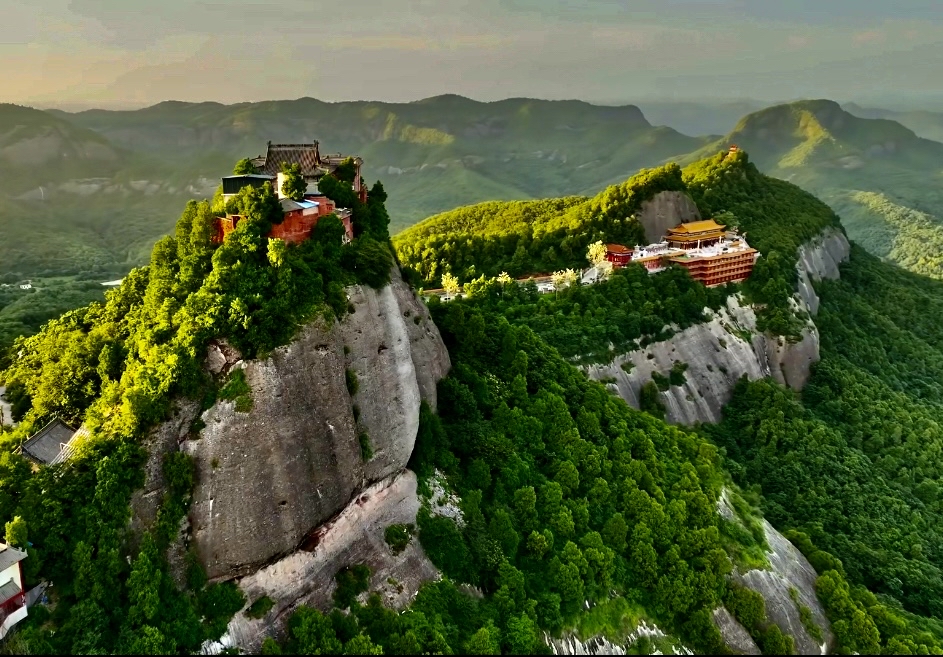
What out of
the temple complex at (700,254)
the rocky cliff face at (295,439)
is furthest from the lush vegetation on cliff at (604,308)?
the rocky cliff face at (295,439)

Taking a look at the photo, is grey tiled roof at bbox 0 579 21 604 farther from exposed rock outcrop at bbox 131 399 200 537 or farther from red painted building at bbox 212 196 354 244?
red painted building at bbox 212 196 354 244

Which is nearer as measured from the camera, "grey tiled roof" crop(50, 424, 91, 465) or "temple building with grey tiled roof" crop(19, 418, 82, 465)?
"grey tiled roof" crop(50, 424, 91, 465)

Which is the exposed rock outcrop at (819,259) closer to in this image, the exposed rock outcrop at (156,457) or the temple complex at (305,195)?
the temple complex at (305,195)

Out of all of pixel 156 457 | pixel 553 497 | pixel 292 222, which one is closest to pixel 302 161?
pixel 292 222

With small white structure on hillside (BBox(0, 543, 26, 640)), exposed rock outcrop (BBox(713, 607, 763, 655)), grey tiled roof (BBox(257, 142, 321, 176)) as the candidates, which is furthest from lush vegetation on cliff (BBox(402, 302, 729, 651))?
small white structure on hillside (BBox(0, 543, 26, 640))

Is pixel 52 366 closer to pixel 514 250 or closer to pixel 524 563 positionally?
pixel 524 563
